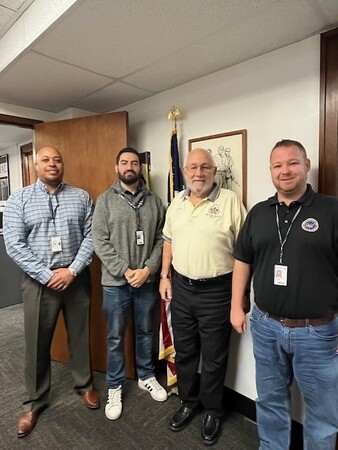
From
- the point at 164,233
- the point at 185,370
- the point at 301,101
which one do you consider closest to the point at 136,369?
the point at 185,370

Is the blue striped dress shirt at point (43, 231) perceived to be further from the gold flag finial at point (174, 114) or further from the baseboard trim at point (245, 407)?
the baseboard trim at point (245, 407)

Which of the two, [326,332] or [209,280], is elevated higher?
[209,280]

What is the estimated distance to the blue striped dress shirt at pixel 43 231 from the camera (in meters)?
1.81

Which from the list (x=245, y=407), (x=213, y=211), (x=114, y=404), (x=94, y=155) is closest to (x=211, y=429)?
(x=245, y=407)

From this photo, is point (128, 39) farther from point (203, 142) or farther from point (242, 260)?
point (242, 260)

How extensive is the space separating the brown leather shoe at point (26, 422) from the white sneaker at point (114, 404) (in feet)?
1.49

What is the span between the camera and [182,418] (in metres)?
1.83

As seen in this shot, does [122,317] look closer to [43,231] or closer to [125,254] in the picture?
[125,254]

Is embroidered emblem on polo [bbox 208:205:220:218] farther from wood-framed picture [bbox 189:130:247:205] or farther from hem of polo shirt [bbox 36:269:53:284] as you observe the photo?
hem of polo shirt [bbox 36:269:53:284]


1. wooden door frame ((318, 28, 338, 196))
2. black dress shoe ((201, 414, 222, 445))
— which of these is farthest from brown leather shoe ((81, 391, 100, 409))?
wooden door frame ((318, 28, 338, 196))

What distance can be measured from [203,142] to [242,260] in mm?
948

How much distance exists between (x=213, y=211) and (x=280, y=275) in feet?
1.86

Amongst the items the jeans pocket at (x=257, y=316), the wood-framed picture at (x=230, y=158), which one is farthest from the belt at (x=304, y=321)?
the wood-framed picture at (x=230, y=158)

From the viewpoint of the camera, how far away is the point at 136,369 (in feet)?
7.63
